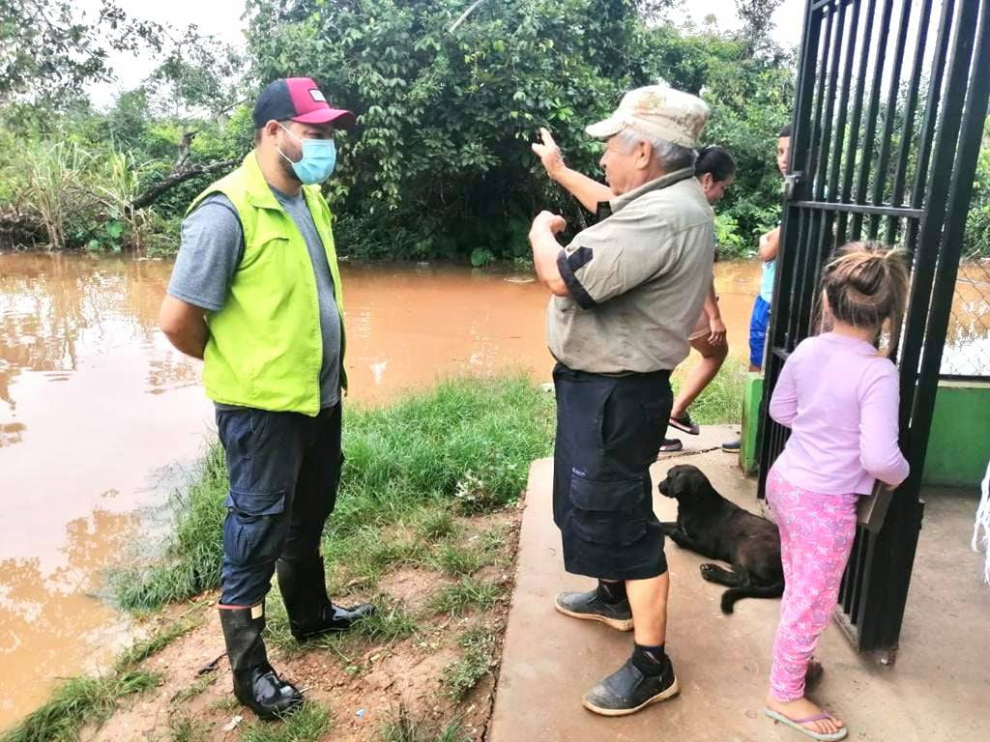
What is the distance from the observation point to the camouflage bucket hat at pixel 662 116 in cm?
208

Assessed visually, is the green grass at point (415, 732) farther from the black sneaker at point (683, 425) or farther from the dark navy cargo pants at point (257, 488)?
the black sneaker at point (683, 425)

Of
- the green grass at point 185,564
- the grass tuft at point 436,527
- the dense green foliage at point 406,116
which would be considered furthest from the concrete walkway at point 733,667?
the dense green foliage at point 406,116

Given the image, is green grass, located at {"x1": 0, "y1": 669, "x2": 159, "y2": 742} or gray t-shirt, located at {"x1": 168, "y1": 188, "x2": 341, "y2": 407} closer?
gray t-shirt, located at {"x1": 168, "y1": 188, "x2": 341, "y2": 407}

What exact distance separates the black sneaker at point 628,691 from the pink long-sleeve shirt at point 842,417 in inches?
28.6

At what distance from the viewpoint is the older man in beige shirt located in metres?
2.03

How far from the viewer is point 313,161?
2.43m

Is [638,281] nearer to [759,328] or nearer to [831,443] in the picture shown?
[831,443]

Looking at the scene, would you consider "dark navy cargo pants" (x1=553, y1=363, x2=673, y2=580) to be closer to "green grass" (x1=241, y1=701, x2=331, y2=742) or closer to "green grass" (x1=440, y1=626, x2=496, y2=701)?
"green grass" (x1=440, y1=626, x2=496, y2=701)

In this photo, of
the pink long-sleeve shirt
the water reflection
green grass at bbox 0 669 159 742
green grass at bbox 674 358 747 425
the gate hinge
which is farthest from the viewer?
green grass at bbox 674 358 747 425

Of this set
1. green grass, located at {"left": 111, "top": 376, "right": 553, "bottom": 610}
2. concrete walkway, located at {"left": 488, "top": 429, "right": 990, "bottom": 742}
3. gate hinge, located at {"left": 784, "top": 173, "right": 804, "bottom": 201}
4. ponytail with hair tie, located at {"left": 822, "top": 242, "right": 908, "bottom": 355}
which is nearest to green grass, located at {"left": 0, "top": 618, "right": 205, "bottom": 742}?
green grass, located at {"left": 111, "top": 376, "right": 553, "bottom": 610}

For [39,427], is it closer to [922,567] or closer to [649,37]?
[922,567]

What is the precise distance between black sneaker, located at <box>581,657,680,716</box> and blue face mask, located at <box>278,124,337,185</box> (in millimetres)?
1771

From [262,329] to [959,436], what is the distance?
320cm

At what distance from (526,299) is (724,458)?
7.68m
